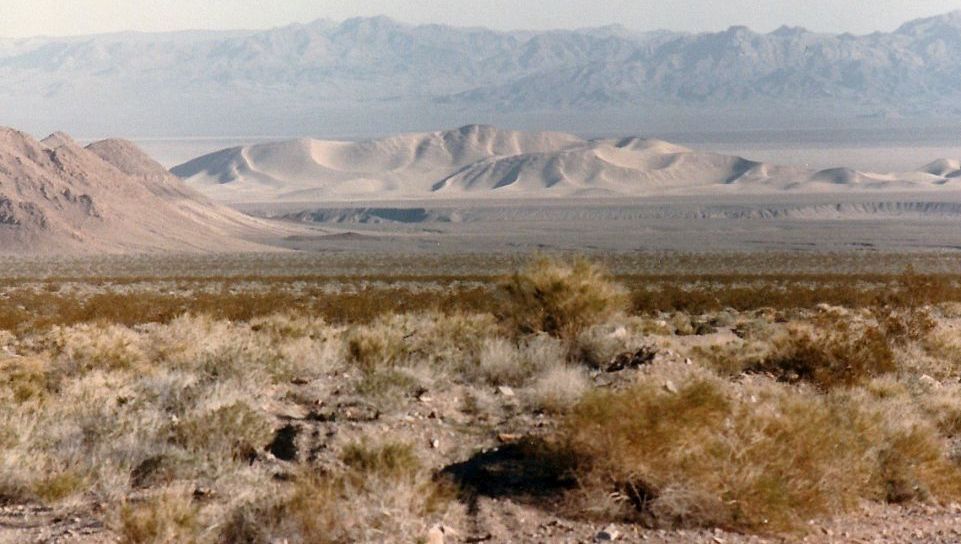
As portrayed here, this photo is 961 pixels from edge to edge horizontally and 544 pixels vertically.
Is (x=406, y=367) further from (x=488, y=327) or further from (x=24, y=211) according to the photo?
(x=24, y=211)

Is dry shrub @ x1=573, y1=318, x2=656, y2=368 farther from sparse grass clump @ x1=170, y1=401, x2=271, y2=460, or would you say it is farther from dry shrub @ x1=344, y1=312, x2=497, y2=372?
sparse grass clump @ x1=170, y1=401, x2=271, y2=460

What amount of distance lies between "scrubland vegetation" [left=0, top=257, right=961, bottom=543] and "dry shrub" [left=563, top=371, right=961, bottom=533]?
19 millimetres

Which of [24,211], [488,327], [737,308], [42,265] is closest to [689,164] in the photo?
[24,211]

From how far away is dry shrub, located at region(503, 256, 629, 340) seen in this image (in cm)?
1769

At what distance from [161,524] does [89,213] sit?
327 feet

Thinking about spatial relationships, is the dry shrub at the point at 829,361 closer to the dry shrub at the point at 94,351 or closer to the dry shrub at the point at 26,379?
the dry shrub at the point at 94,351

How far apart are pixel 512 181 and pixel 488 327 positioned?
168 m

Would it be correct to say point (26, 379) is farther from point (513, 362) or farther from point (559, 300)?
point (559, 300)

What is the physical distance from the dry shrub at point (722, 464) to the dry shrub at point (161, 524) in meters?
3.12

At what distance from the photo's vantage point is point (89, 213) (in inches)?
3986

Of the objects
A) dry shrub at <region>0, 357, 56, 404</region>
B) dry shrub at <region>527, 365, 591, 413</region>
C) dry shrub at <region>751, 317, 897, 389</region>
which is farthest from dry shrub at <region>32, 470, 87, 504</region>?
dry shrub at <region>751, 317, 897, 389</region>

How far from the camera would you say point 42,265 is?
7419cm

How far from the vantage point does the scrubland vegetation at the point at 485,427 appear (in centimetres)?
885

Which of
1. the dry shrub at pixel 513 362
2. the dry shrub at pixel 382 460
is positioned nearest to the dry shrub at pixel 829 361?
the dry shrub at pixel 513 362
